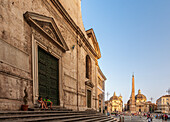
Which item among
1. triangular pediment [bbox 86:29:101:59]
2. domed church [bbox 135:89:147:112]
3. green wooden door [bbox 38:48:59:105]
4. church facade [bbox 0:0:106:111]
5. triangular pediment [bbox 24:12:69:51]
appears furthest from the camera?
domed church [bbox 135:89:147:112]

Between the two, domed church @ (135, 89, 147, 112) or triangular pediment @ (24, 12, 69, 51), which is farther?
domed church @ (135, 89, 147, 112)

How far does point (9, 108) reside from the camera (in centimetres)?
665

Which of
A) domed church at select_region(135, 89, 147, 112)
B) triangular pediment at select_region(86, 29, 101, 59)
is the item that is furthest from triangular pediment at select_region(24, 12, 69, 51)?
domed church at select_region(135, 89, 147, 112)

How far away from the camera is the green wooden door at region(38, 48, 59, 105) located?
9836 millimetres

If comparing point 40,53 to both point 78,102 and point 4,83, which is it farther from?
point 78,102

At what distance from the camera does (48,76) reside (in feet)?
35.5

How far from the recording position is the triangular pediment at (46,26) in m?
8.62

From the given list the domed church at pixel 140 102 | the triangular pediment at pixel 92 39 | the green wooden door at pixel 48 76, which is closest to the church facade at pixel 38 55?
the green wooden door at pixel 48 76

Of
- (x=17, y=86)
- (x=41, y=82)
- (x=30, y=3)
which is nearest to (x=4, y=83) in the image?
(x=17, y=86)

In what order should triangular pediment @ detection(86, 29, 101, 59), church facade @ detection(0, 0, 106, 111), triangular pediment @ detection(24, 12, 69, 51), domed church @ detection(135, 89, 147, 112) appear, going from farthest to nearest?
1. domed church @ detection(135, 89, 147, 112)
2. triangular pediment @ detection(86, 29, 101, 59)
3. triangular pediment @ detection(24, 12, 69, 51)
4. church facade @ detection(0, 0, 106, 111)

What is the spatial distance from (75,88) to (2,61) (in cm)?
938

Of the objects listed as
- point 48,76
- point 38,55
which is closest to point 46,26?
point 38,55

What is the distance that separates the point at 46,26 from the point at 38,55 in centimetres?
213

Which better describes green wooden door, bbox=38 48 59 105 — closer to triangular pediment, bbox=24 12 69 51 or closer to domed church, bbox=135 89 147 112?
triangular pediment, bbox=24 12 69 51
